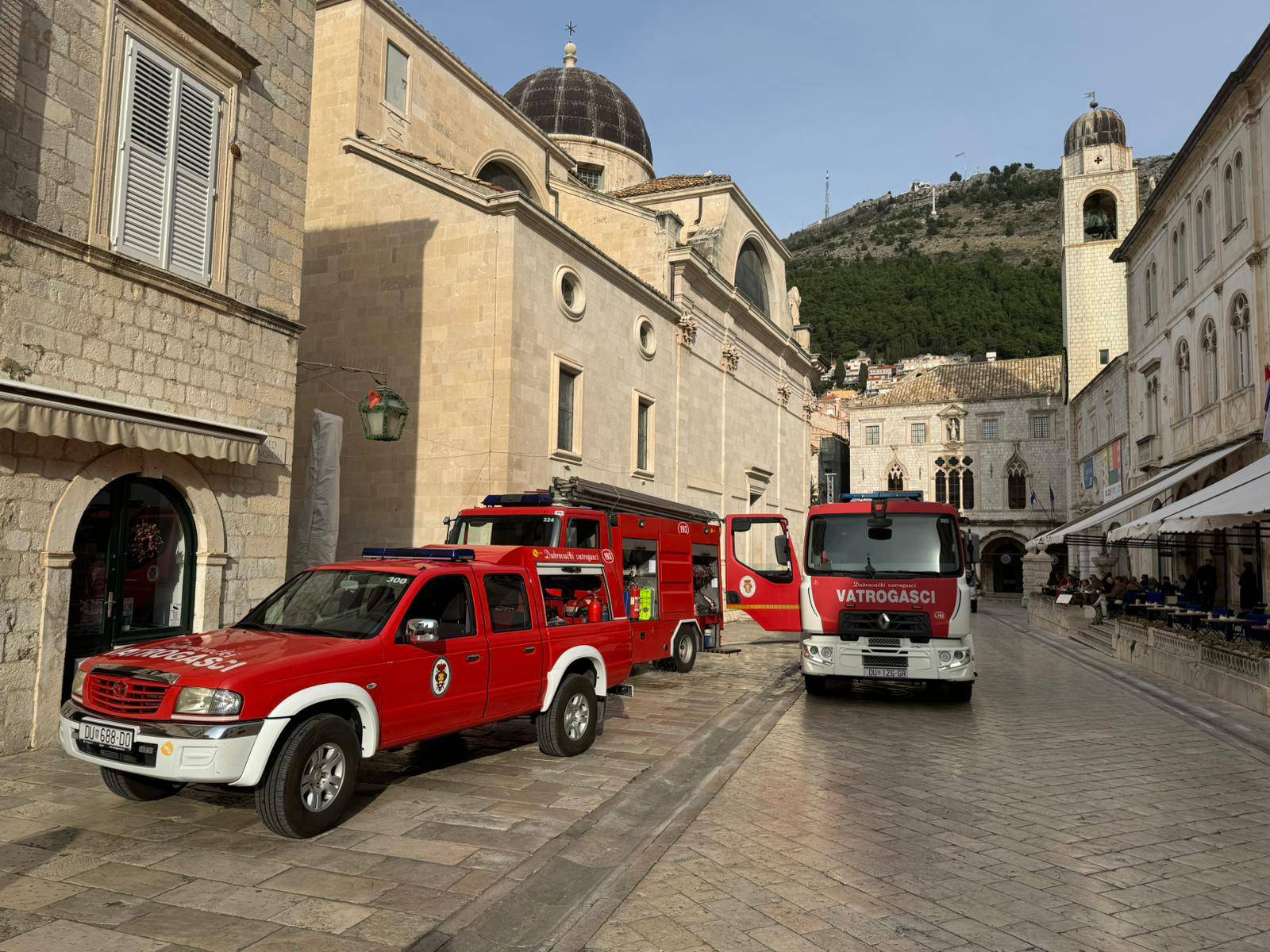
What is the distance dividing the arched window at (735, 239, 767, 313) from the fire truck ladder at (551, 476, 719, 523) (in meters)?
15.2

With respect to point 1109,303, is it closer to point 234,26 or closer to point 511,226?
point 511,226

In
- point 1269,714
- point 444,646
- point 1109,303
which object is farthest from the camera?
point 1109,303

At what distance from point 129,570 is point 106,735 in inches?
156

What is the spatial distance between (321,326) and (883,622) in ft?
43.3

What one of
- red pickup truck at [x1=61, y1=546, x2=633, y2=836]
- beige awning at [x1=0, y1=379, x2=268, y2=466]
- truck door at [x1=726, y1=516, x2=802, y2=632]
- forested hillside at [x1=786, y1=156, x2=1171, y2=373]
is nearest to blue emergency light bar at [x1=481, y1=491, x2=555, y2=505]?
red pickup truck at [x1=61, y1=546, x2=633, y2=836]

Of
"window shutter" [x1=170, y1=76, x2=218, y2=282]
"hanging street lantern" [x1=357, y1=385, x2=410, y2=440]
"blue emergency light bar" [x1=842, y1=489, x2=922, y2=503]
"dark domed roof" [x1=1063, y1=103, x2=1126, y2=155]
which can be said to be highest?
"dark domed roof" [x1=1063, y1=103, x2=1126, y2=155]

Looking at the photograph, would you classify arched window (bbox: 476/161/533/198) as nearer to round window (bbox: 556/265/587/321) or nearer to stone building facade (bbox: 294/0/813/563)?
stone building facade (bbox: 294/0/813/563)

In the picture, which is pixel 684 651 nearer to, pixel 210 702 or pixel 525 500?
pixel 525 500

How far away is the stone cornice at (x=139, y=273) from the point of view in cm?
746

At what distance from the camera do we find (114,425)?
7.66 m

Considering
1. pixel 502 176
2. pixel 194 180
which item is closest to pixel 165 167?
pixel 194 180

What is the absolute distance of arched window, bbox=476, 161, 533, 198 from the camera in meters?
24.1

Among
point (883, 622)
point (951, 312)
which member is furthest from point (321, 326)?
point (951, 312)

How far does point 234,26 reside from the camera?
32.3ft
